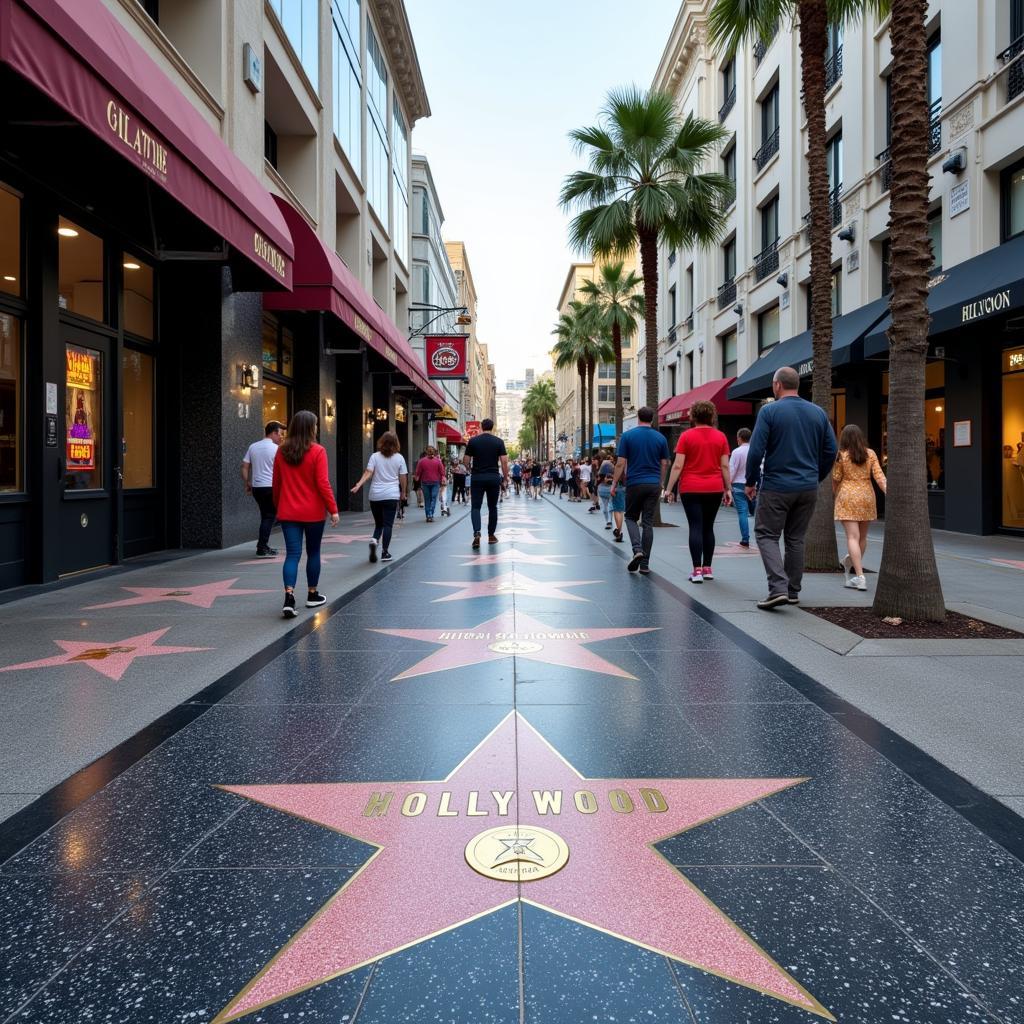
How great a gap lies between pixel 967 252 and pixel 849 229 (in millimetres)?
4897

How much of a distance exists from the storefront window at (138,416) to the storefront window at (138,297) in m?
0.35

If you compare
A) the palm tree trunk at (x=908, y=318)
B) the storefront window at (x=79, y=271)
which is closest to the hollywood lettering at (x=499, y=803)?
the palm tree trunk at (x=908, y=318)

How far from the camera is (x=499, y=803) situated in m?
2.95

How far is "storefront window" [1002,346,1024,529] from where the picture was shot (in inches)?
533

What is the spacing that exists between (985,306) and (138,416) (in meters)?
13.0

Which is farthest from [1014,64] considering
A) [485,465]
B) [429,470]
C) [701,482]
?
[429,470]

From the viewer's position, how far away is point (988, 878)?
2.42 meters

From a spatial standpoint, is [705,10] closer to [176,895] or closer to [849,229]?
[849,229]

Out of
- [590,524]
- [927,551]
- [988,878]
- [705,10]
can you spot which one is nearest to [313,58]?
[590,524]

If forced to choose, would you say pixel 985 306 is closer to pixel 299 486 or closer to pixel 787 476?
pixel 787 476

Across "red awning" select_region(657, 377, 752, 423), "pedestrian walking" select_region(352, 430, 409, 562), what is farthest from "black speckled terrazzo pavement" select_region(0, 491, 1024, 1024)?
"red awning" select_region(657, 377, 752, 423)

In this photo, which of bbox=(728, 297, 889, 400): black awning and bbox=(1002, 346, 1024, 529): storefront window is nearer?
bbox=(1002, 346, 1024, 529): storefront window

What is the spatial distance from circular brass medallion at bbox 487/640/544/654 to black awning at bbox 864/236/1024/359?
7.76m

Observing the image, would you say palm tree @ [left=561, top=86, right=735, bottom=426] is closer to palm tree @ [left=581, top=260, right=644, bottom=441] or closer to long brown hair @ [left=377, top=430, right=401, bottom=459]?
long brown hair @ [left=377, top=430, right=401, bottom=459]
